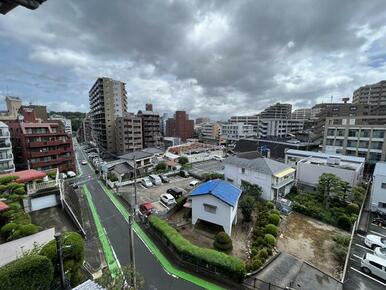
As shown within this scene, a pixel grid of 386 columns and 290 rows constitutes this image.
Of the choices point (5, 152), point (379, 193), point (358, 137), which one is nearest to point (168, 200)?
point (379, 193)

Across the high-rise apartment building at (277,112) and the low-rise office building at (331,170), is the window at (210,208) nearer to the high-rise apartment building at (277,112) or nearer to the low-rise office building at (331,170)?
the low-rise office building at (331,170)

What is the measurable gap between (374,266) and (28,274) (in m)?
23.1

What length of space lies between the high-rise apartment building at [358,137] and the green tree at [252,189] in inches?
1390

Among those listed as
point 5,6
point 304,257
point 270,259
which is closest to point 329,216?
point 304,257

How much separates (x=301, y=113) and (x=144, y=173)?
149 m

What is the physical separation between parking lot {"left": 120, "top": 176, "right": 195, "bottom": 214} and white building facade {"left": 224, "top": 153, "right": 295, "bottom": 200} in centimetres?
870

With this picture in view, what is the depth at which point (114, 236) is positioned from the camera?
1916 centimetres

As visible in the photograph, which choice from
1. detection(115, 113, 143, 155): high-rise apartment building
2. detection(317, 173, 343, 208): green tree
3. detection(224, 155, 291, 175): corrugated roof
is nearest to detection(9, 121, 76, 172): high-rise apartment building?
detection(115, 113, 143, 155): high-rise apartment building

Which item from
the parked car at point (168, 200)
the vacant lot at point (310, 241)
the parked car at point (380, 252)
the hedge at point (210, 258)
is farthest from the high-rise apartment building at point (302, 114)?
the hedge at point (210, 258)

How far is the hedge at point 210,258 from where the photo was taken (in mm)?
13089

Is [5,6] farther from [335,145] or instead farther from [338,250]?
[335,145]

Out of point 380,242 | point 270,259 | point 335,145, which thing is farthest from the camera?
point 335,145

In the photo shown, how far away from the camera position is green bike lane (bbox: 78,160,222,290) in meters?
13.4

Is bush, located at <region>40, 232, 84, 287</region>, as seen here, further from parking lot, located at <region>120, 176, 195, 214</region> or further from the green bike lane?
parking lot, located at <region>120, 176, 195, 214</region>
